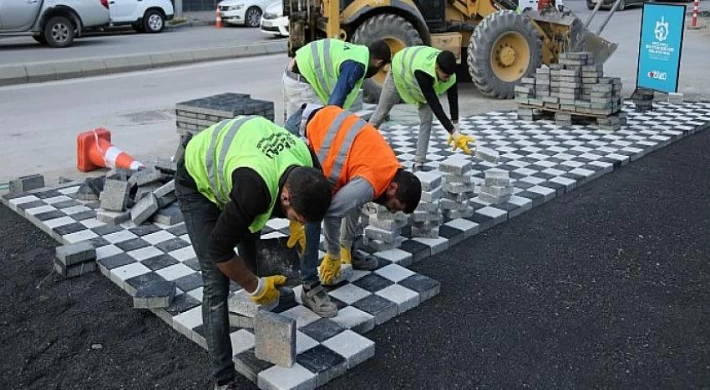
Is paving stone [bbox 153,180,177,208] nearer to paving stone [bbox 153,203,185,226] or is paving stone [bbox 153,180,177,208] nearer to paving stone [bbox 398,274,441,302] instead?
paving stone [bbox 153,203,185,226]

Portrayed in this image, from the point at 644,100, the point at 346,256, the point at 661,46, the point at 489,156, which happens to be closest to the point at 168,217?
the point at 346,256

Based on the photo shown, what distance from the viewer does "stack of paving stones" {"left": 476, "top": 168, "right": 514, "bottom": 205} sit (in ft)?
19.5

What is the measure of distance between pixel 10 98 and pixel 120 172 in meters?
5.80

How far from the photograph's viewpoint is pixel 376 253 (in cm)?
491

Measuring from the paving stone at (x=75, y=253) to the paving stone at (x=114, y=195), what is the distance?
2.77 ft

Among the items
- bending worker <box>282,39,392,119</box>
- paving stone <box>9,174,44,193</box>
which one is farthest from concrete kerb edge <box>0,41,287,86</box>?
bending worker <box>282,39,392,119</box>

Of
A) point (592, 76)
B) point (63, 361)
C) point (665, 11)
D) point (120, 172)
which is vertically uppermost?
point (665, 11)

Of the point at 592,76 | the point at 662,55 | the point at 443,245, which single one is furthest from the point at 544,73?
the point at 443,245

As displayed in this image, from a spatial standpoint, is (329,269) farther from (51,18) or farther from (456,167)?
(51,18)

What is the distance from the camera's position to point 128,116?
9.55m

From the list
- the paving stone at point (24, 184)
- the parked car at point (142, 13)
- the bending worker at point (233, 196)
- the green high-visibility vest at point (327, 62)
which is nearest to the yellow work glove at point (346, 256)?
the bending worker at point (233, 196)

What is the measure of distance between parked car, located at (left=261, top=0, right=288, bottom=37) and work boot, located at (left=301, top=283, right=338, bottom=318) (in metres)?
14.9

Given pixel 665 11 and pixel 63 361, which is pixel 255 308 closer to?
pixel 63 361

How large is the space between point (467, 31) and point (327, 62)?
6377 mm
